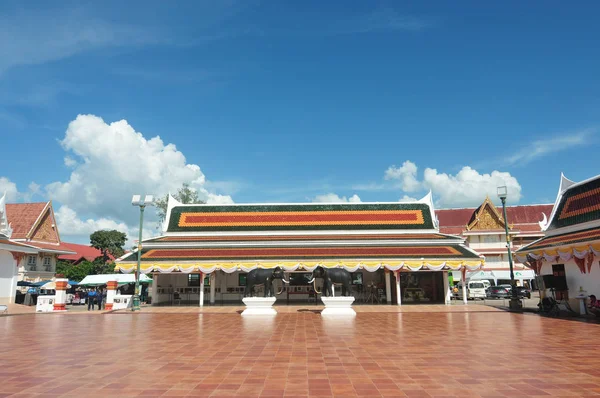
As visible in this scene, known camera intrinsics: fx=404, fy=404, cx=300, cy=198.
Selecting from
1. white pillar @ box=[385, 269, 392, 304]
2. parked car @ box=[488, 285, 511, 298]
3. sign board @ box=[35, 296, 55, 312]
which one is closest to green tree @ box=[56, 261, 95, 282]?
sign board @ box=[35, 296, 55, 312]

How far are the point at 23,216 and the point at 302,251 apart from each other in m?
29.1

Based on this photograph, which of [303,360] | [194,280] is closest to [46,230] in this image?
[194,280]

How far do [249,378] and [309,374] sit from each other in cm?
106

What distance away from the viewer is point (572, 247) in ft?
55.0

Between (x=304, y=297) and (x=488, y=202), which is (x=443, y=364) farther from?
(x=488, y=202)

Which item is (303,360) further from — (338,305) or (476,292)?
(476,292)

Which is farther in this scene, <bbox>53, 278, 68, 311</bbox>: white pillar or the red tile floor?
<bbox>53, 278, 68, 311</bbox>: white pillar

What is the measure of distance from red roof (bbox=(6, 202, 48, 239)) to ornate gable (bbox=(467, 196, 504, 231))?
43.7 m

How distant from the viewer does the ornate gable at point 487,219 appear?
44375 mm

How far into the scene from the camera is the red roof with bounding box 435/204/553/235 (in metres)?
46.3

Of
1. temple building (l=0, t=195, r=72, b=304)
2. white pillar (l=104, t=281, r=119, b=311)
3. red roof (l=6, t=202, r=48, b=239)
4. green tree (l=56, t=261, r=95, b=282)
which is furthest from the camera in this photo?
green tree (l=56, t=261, r=95, b=282)

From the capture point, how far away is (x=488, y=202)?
44906 mm

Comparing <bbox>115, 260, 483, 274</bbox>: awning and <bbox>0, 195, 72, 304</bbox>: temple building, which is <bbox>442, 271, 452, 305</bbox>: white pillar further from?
<bbox>0, 195, 72, 304</bbox>: temple building

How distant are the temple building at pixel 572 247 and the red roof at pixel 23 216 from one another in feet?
129
